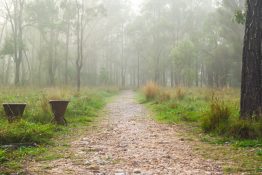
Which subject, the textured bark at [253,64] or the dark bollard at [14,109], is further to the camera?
the dark bollard at [14,109]

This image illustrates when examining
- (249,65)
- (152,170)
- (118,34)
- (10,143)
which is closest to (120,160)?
(152,170)

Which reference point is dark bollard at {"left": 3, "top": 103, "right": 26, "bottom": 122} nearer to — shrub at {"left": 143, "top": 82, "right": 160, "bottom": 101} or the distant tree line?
shrub at {"left": 143, "top": 82, "right": 160, "bottom": 101}

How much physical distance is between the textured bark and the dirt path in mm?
1863

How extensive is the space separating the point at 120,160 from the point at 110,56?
4735 cm

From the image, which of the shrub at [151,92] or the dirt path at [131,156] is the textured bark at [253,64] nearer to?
the dirt path at [131,156]

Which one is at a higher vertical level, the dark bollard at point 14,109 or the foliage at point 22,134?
the dark bollard at point 14,109

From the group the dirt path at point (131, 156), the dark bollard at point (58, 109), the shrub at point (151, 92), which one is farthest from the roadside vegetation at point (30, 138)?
the shrub at point (151, 92)

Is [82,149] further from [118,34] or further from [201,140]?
[118,34]

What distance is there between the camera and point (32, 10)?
32188 millimetres

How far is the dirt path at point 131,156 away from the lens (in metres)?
4.80

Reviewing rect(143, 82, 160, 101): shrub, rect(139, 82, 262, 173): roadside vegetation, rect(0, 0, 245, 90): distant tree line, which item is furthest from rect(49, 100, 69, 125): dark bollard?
rect(0, 0, 245, 90): distant tree line

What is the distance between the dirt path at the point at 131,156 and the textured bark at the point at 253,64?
1863 millimetres

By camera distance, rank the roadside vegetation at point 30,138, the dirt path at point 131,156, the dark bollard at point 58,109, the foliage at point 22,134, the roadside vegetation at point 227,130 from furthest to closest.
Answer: the dark bollard at point 58,109, the foliage at point 22,134, the roadside vegetation at point 227,130, the roadside vegetation at point 30,138, the dirt path at point 131,156

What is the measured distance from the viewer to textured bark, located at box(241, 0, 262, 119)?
25.3 feet
